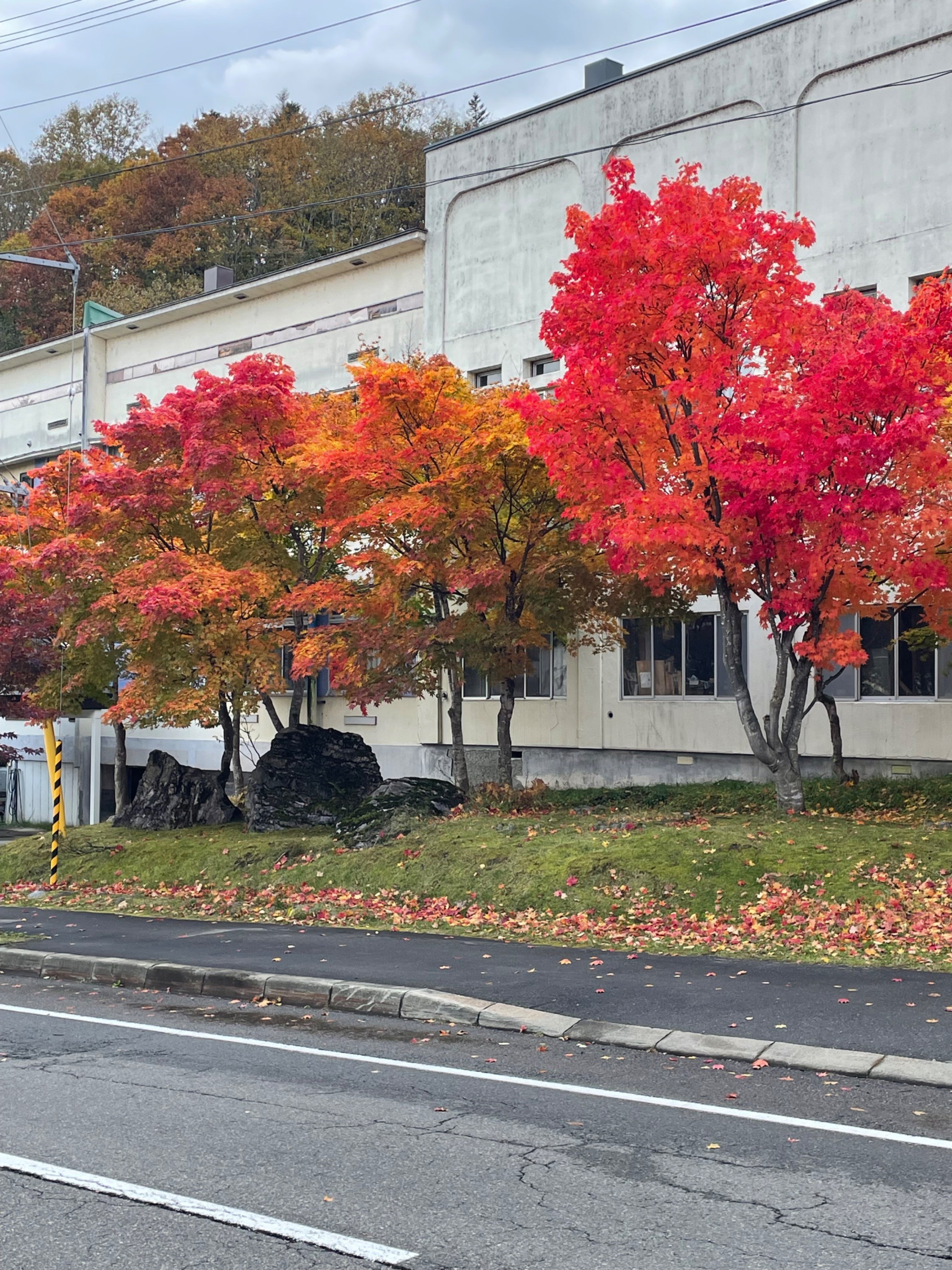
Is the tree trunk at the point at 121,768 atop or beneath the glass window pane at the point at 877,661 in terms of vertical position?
beneath

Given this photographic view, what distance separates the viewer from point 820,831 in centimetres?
1516

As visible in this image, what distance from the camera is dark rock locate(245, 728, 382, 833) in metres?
22.0

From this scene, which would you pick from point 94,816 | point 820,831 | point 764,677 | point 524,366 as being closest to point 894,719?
point 764,677

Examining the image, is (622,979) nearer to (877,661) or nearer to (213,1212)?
(213,1212)

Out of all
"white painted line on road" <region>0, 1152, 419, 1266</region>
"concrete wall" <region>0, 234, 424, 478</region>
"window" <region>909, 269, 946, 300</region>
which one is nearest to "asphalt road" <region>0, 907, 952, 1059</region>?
"white painted line on road" <region>0, 1152, 419, 1266</region>

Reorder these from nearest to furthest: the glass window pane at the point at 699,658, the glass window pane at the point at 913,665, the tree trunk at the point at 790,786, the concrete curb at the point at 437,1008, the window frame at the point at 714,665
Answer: the concrete curb at the point at 437,1008 → the tree trunk at the point at 790,786 → the glass window pane at the point at 913,665 → the window frame at the point at 714,665 → the glass window pane at the point at 699,658

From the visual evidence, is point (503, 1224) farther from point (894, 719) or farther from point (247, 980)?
point (894, 719)

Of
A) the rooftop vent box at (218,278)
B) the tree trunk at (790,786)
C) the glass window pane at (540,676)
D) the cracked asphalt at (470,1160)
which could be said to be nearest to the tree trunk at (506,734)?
the glass window pane at (540,676)

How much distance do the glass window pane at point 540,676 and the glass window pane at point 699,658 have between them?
3.21m

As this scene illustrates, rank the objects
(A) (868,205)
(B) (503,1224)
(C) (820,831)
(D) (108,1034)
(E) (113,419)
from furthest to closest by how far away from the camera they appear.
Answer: (E) (113,419) → (A) (868,205) → (C) (820,831) → (D) (108,1034) → (B) (503,1224)

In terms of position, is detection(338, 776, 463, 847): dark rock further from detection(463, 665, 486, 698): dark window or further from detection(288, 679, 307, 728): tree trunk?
detection(463, 665, 486, 698): dark window

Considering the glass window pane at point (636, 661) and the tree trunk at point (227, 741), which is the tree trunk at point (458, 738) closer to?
the glass window pane at point (636, 661)

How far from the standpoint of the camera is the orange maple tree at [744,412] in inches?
572

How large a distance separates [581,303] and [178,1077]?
10.9 meters
